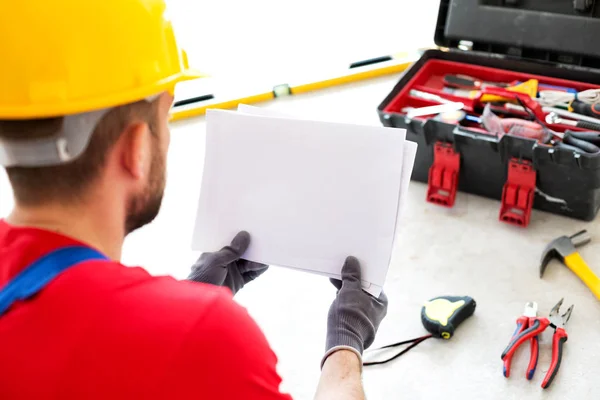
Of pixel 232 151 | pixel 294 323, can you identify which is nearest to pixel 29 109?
pixel 232 151

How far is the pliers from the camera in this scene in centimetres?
83

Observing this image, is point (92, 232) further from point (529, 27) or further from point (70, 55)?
point (529, 27)

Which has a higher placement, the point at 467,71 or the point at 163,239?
the point at 467,71

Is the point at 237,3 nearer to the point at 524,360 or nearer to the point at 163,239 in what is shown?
the point at 163,239

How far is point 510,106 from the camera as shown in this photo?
1174 mm

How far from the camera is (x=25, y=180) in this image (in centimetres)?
53

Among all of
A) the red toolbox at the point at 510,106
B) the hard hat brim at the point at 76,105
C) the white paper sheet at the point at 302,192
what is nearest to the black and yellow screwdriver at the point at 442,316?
the white paper sheet at the point at 302,192

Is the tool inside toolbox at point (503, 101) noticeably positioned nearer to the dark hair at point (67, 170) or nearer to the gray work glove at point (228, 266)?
the gray work glove at point (228, 266)

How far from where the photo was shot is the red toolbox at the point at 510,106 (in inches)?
41.9

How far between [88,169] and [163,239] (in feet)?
1.95

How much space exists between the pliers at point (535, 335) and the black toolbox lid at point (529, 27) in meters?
0.55

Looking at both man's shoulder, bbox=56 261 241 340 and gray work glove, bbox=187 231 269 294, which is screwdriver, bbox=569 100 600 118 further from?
man's shoulder, bbox=56 261 241 340

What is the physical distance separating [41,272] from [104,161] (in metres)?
0.11

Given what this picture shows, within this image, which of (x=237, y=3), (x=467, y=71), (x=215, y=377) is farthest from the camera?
(x=237, y=3)
